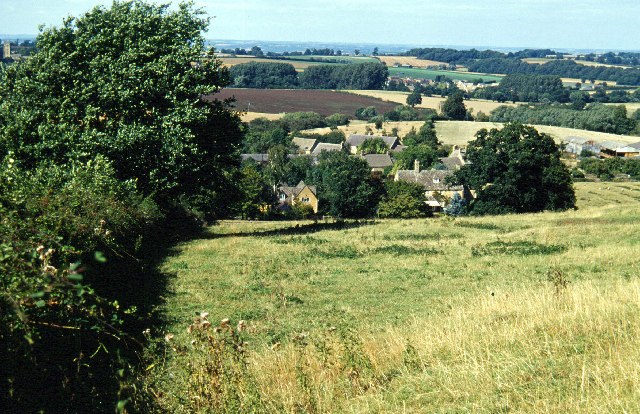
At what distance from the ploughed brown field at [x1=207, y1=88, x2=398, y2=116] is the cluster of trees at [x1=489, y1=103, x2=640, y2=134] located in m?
33.7

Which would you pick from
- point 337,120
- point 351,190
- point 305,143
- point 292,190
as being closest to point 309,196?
point 292,190

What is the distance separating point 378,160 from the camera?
338ft

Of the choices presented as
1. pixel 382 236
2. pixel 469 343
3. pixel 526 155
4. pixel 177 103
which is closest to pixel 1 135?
Result: pixel 177 103

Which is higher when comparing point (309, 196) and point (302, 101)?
point (302, 101)

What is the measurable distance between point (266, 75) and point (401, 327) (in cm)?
18197

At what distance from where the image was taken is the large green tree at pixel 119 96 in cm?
2003

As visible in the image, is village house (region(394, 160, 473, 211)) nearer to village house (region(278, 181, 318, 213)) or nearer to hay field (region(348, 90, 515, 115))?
village house (region(278, 181, 318, 213))

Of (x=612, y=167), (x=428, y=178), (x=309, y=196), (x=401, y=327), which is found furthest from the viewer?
(x=612, y=167)

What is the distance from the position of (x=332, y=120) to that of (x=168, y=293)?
130m

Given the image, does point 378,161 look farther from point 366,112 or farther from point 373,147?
point 366,112

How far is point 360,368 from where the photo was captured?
6500 millimetres

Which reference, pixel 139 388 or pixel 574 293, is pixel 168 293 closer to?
pixel 139 388

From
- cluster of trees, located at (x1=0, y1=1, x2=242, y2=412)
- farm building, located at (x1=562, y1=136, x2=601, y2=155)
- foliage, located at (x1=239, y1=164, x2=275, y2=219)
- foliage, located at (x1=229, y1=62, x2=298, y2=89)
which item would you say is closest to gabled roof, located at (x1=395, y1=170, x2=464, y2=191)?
foliage, located at (x1=239, y1=164, x2=275, y2=219)

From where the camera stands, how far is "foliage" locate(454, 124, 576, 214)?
46156 millimetres
